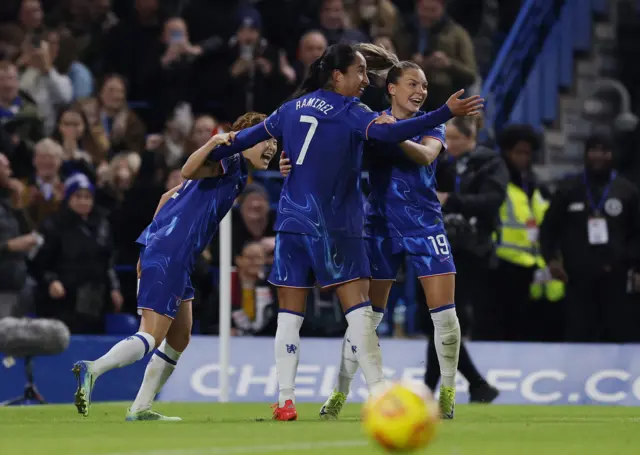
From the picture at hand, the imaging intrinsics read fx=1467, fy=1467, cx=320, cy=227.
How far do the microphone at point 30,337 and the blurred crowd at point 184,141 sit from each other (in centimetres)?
151

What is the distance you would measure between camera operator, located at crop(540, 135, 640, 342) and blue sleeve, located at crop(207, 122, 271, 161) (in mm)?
5295

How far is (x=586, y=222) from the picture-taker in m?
14.1

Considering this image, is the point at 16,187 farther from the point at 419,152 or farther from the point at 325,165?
the point at 419,152

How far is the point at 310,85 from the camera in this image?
375 inches

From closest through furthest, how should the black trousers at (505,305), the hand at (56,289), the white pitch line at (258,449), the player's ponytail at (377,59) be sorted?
the white pitch line at (258,449) → the player's ponytail at (377,59) → the black trousers at (505,305) → the hand at (56,289)

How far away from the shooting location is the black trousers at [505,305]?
14133 mm

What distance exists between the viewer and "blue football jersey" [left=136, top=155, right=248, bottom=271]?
9.49 meters

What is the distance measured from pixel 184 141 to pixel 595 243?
4996mm

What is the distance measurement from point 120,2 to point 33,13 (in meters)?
1.85

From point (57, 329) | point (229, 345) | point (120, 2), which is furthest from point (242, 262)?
point (120, 2)

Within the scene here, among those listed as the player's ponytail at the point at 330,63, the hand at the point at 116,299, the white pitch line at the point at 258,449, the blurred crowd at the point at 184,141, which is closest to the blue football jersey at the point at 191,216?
the player's ponytail at the point at 330,63

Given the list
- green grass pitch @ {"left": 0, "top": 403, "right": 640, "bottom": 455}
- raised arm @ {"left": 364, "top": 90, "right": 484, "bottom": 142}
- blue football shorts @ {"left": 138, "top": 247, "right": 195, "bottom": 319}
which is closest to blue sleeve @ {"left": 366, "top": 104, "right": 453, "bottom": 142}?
raised arm @ {"left": 364, "top": 90, "right": 484, "bottom": 142}

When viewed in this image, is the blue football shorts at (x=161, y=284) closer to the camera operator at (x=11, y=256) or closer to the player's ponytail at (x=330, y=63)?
the player's ponytail at (x=330, y=63)

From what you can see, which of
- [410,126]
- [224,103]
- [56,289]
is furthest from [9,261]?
[410,126]
